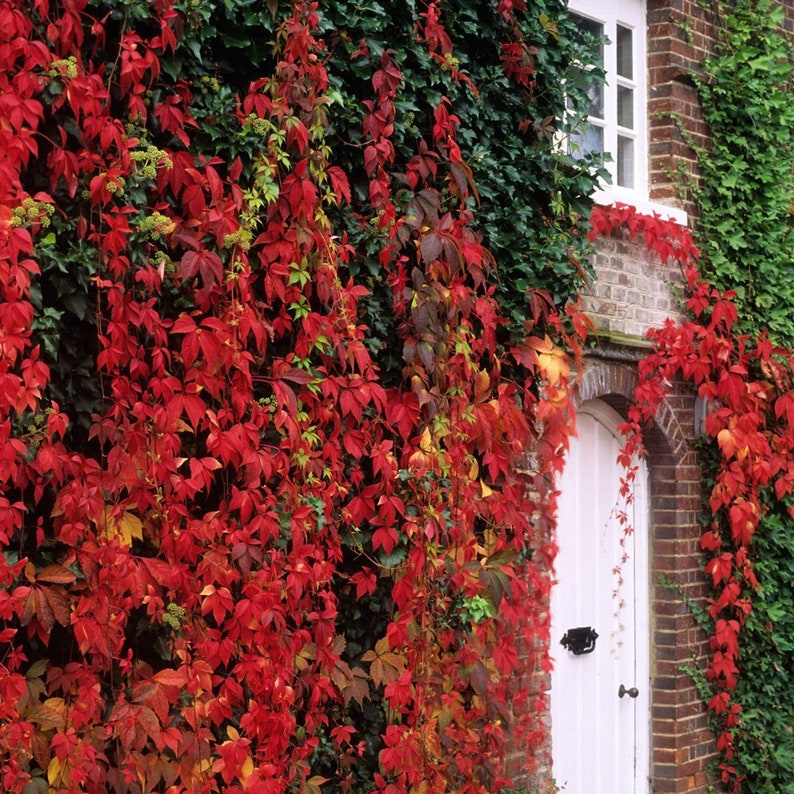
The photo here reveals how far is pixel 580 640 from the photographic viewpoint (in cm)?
680

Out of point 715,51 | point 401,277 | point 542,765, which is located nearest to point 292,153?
point 401,277

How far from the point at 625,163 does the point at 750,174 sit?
841 millimetres

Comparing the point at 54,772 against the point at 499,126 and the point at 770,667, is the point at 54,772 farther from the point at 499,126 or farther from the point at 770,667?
the point at 770,667

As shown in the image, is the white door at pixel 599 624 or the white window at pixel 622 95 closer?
the white door at pixel 599 624

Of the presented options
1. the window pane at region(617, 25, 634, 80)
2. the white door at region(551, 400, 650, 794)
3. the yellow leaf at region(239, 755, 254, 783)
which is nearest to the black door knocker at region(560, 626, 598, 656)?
the white door at region(551, 400, 650, 794)

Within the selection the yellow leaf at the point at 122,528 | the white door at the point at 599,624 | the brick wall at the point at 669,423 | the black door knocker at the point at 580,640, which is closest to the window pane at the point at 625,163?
the brick wall at the point at 669,423

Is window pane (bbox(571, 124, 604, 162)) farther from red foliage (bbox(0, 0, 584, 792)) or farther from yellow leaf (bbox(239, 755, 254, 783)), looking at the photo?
yellow leaf (bbox(239, 755, 254, 783))

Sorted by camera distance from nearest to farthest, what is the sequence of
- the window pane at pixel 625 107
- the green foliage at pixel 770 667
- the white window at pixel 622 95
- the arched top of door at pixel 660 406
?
the arched top of door at pixel 660 406
the white window at pixel 622 95
the green foliage at pixel 770 667
the window pane at pixel 625 107

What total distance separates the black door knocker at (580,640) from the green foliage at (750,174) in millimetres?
2179

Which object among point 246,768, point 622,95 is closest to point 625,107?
point 622,95

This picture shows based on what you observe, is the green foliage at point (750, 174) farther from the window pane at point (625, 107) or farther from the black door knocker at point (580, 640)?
the black door knocker at point (580, 640)

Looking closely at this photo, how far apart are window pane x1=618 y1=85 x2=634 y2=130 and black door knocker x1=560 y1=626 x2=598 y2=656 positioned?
3.03 m

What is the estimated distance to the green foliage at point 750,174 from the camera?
24.6ft

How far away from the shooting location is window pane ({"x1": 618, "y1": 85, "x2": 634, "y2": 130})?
24.4 feet
